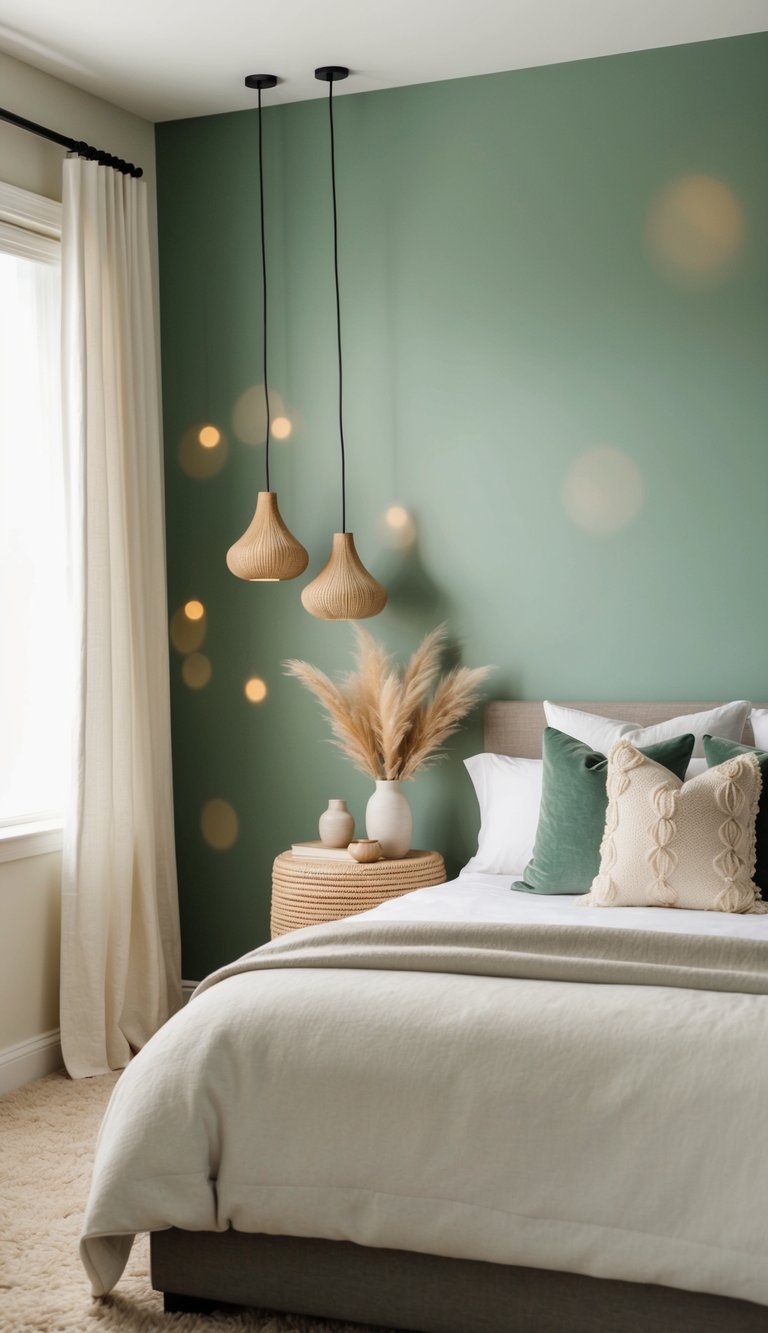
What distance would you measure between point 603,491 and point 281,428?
1.11 m

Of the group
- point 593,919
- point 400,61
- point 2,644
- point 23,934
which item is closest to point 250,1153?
point 593,919

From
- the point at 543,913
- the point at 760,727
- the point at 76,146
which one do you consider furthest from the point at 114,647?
the point at 760,727

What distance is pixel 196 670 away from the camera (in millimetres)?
4516

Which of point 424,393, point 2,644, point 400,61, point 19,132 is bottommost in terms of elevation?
point 2,644

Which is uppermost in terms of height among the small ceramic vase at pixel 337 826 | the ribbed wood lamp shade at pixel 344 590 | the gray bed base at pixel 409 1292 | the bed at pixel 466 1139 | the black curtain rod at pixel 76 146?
the black curtain rod at pixel 76 146

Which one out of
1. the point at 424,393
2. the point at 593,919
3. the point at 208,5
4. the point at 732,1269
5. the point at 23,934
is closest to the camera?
the point at 732,1269

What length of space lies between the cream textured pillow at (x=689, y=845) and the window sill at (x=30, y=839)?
1.66m

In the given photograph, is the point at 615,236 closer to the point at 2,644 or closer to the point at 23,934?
the point at 2,644

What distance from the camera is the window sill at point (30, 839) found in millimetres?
3748

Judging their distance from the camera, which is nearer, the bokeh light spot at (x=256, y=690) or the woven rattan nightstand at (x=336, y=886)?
the woven rattan nightstand at (x=336, y=886)

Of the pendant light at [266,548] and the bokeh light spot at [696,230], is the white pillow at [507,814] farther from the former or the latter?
the bokeh light spot at [696,230]

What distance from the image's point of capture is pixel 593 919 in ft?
9.73

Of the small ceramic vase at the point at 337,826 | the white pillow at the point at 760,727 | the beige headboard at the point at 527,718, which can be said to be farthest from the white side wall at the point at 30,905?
the white pillow at the point at 760,727

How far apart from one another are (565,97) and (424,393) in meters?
0.97
